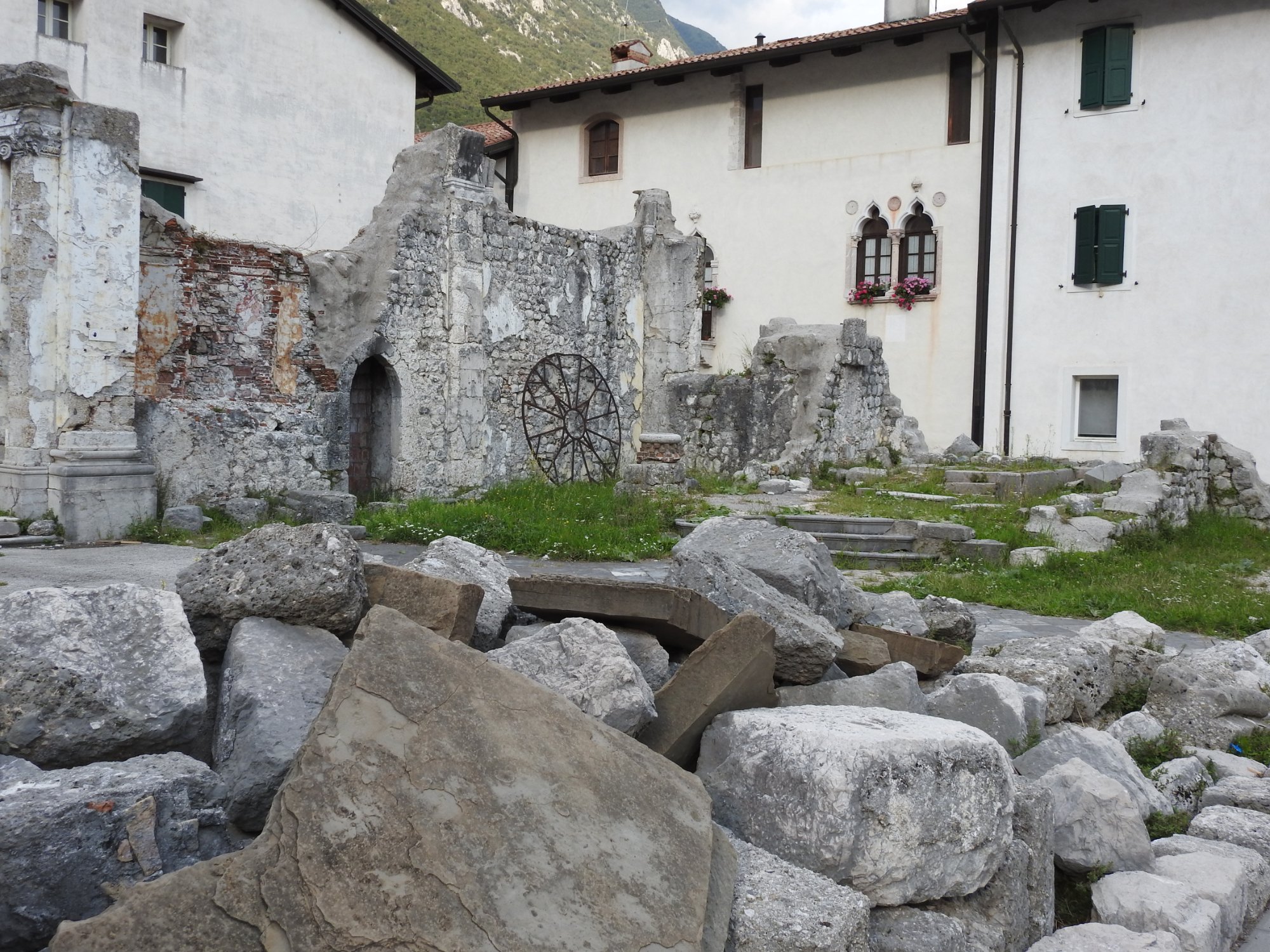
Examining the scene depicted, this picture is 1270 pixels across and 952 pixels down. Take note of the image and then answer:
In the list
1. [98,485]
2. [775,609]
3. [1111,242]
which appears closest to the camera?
[775,609]

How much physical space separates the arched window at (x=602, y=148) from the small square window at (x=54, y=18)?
11.1 m

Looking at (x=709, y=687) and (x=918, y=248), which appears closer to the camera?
(x=709, y=687)

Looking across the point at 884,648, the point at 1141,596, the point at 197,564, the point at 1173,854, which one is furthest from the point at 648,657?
the point at 1141,596

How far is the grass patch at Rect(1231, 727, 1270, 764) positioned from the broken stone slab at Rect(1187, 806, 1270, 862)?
41.4 inches

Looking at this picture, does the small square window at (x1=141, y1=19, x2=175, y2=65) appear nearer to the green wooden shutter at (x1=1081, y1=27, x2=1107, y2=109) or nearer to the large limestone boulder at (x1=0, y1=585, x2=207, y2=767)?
the green wooden shutter at (x1=1081, y1=27, x2=1107, y2=109)

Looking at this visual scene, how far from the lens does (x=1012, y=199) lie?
67.9ft

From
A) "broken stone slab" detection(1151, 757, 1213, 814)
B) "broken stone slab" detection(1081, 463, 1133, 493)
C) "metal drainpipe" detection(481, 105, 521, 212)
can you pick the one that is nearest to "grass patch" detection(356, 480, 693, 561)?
"broken stone slab" detection(1081, 463, 1133, 493)

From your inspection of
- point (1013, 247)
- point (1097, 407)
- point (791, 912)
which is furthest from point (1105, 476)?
point (791, 912)

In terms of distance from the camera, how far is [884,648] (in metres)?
5.08

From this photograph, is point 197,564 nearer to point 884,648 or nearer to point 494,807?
point 494,807

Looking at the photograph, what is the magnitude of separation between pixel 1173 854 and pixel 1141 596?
5263mm

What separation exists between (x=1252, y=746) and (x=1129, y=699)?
64cm

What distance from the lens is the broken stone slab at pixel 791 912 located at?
9.11 feet

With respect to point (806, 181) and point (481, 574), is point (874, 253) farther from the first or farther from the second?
point (481, 574)
